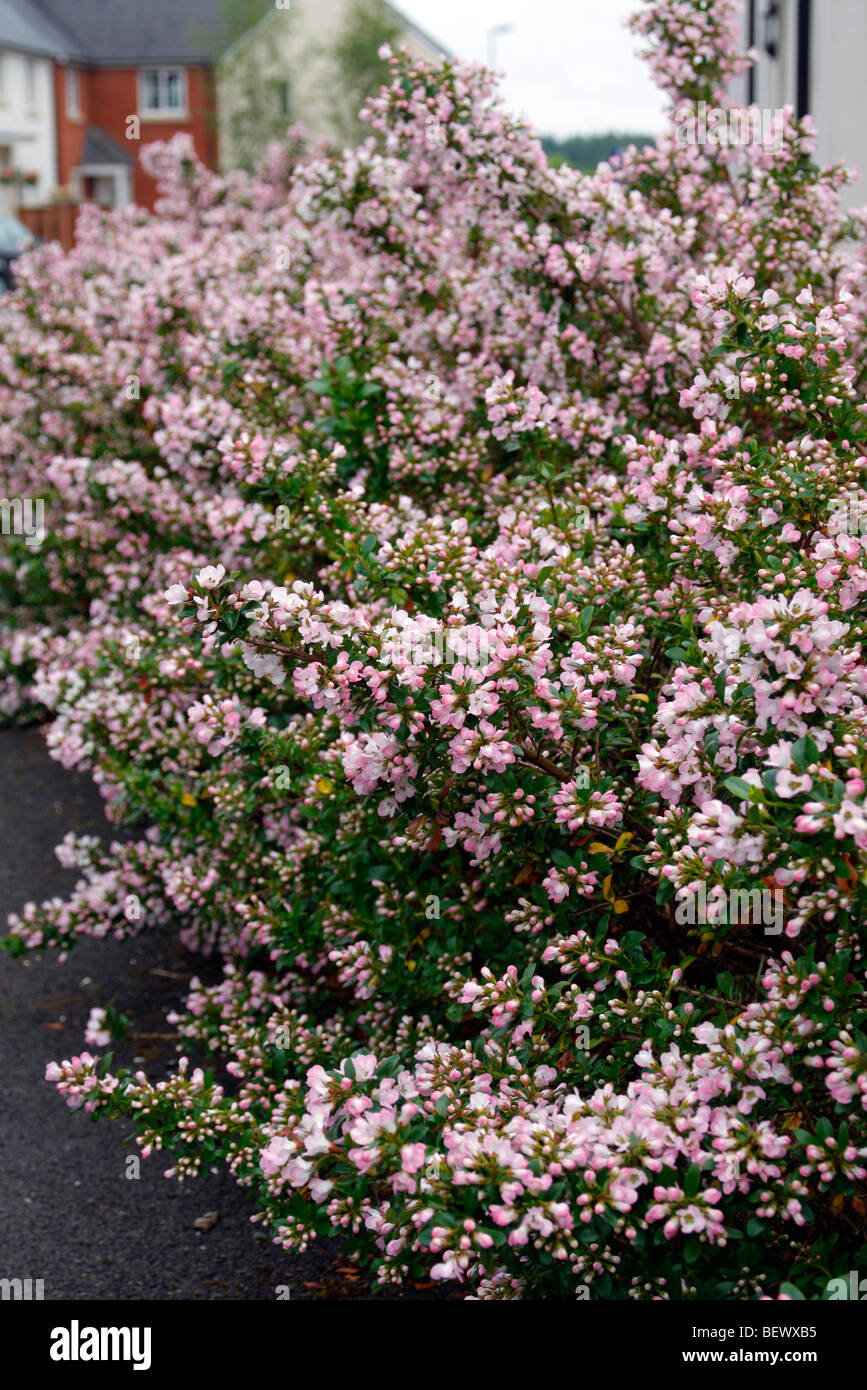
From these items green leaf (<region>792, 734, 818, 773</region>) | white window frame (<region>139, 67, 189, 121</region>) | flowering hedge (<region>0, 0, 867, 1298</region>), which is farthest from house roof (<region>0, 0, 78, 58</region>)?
green leaf (<region>792, 734, 818, 773</region>)

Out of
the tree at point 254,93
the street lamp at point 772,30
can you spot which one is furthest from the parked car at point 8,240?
the street lamp at point 772,30

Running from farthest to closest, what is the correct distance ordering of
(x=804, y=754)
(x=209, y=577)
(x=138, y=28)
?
(x=138, y=28) < (x=209, y=577) < (x=804, y=754)

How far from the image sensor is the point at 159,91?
4472cm

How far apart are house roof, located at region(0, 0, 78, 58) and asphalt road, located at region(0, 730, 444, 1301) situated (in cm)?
4057

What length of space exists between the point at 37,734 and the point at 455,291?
13.7ft

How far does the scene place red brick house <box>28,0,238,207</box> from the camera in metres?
43.3

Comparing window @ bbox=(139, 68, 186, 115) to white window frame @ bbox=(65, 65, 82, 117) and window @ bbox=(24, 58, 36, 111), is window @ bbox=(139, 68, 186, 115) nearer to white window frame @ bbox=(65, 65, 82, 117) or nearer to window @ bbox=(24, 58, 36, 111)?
white window frame @ bbox=(65, 65, 82, 117)

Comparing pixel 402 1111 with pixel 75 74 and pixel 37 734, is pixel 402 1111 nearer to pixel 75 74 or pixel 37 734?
pixel 37 734

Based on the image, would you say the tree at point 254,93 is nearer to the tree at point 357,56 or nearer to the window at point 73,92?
the tree at point 357,56

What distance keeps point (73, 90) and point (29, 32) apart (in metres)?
2.56

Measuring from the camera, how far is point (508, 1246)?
229 cm

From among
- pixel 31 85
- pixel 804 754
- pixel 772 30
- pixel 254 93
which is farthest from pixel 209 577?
pixel 31 85

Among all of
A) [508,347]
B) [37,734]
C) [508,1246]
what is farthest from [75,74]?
[508,1246]

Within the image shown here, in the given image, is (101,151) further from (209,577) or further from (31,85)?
(209,577)
